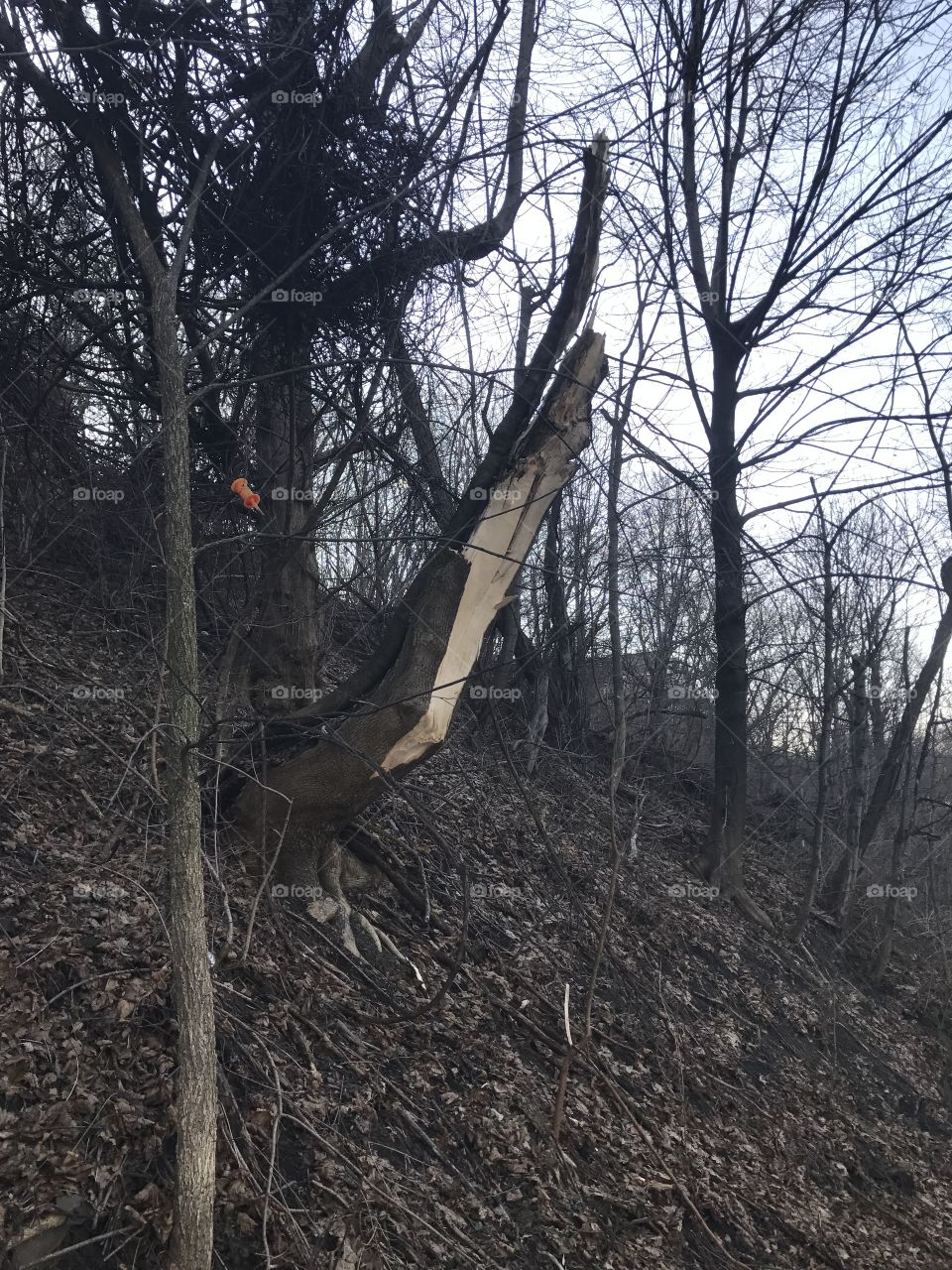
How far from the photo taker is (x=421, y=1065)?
15.5ft

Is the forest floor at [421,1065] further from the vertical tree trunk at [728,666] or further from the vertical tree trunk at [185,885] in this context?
the vertical tree trunk at [728,666]

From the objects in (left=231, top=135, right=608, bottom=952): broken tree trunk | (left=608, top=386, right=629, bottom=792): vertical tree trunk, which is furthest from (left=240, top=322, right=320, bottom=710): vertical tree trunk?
(left=608, top=386, right=629, bottom=792): vertical tree trunk

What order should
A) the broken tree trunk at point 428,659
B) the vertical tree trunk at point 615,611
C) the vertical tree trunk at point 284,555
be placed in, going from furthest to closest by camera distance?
the vertical tree trunk at point 284,555, the vertical tree trunk at point 615,611, the broken tree trunk at point 428,659

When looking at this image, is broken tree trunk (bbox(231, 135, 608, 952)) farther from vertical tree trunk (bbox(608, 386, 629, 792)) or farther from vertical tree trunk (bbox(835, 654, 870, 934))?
vertical tree trunk (bbox(835, 654, 870, 934))

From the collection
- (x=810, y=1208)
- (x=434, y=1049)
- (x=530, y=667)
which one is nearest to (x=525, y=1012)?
(x=434, y=1049)

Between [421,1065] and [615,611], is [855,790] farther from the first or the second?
[421,1065]

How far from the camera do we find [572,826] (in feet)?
28.7

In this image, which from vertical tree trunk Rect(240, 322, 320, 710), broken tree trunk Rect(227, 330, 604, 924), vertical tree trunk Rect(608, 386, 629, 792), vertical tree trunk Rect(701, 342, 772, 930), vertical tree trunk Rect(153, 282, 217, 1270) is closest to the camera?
vertical tree trunk Rect(153, 282, 217, 1270)

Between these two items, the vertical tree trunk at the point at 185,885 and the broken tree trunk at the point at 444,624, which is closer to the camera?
the vertical tree trunk at the point at 185,885

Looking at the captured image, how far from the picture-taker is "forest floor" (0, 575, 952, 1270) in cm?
348

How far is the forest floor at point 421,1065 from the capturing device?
3477mm

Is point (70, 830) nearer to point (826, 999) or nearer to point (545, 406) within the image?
point (545, 406)

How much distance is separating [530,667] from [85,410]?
17.8 ft

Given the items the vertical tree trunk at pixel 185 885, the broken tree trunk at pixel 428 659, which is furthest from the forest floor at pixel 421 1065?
the broken tree trunk at pixel 428 659
